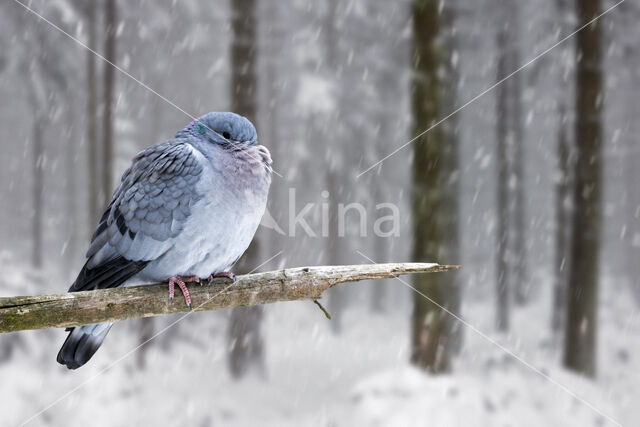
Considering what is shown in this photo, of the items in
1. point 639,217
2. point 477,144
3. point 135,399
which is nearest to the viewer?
point 135,399

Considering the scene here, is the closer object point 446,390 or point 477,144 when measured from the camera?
point 446,390

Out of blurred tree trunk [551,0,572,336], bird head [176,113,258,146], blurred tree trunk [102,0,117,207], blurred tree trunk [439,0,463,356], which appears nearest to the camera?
bird head [176,113,258,146]

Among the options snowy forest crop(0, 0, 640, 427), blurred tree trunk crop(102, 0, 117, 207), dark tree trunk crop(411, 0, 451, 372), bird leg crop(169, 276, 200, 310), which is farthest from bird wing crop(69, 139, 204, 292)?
blurred tree trunk crop(102, 0, 117, 207)

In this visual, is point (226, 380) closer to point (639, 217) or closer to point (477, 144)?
→ point (477, 144)

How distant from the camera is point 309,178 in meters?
14.4

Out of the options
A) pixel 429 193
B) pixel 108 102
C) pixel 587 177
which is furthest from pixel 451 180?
pixel 108 102

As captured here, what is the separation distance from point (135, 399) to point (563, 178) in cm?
953

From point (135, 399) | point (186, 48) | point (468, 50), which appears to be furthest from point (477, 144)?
point (135, 399)

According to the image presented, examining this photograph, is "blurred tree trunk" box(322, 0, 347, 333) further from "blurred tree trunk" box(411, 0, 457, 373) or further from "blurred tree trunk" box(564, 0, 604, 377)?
"blurred tree trunk" box(411, 0, 457, 373)

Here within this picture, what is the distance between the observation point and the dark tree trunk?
654 cm

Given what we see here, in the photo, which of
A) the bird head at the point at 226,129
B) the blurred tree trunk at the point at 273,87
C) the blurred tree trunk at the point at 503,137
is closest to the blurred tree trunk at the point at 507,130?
the blurred tree trunk at the point at 503,137

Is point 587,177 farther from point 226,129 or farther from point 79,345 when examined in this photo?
point 79,345

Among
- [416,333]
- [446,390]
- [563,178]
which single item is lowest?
[446,390]

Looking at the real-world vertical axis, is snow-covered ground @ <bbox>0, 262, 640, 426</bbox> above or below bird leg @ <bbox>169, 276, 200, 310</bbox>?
below
